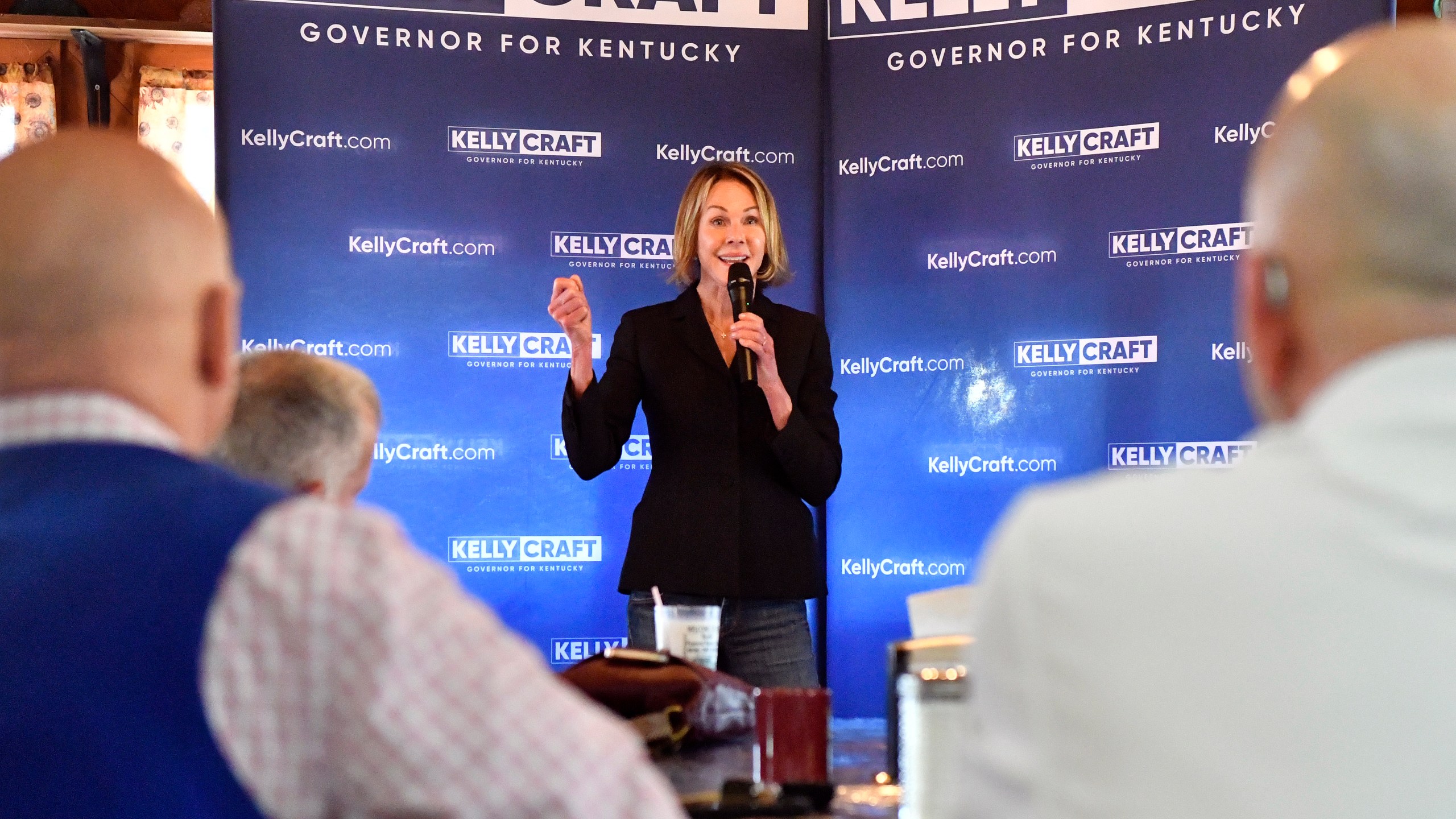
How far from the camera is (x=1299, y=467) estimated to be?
730mm

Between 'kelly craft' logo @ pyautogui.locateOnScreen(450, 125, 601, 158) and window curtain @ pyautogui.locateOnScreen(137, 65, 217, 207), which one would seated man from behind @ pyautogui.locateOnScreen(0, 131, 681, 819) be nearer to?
'kelly craft' logo @ pyautogui.locateOnScreen(450, 125, 601, 158)

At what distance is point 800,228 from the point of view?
179 inches

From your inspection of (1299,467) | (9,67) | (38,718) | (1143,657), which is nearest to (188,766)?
(38,718)

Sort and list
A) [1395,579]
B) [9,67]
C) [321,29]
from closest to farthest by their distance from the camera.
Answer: [1395,579] → [321,29] → [9,67]

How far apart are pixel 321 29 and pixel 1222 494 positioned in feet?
13.5

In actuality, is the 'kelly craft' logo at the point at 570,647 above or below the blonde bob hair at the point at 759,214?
below

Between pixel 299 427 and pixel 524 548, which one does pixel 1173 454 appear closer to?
pixel 524 548

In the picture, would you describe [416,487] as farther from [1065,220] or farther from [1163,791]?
[1163,791]

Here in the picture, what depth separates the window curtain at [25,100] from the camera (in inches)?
212

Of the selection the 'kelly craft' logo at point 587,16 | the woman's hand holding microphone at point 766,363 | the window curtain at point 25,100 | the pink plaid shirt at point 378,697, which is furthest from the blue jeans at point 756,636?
the window curtain at point 25,100

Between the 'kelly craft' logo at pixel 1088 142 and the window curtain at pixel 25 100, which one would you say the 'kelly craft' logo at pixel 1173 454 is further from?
the window curtain at pixel 25 100

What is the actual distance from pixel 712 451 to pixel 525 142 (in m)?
1.66

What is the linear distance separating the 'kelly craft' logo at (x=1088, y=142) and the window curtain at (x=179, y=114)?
3181 mm

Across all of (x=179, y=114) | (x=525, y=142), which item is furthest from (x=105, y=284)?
(x=179, y=114)
